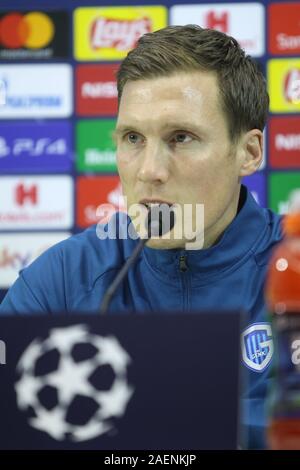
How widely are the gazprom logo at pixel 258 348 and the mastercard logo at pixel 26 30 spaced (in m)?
1.77

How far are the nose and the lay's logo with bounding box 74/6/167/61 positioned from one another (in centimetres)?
141

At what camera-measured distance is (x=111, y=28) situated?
2588mm

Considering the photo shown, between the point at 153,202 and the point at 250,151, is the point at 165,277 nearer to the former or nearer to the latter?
the point at 153,202

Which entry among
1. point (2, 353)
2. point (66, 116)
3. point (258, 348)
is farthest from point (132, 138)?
point (66, 116)

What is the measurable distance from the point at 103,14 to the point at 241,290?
5.24 feet

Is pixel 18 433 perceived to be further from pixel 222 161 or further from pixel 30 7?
pixel 30 7

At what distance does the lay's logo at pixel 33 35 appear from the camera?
262cm

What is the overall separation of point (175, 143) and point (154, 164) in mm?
68

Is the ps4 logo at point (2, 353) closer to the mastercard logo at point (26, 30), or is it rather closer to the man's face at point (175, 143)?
the man's face at point (175, 143)

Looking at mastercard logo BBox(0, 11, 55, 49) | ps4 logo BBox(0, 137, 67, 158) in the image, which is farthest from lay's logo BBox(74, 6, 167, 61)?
ps4 logo BBox(0, 137, 67, 158)

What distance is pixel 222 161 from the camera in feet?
4.31

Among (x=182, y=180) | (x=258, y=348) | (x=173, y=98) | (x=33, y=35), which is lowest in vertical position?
(x=258, y=348)

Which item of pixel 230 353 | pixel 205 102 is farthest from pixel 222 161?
pixel 230 353

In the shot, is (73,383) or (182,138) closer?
(73,383)
